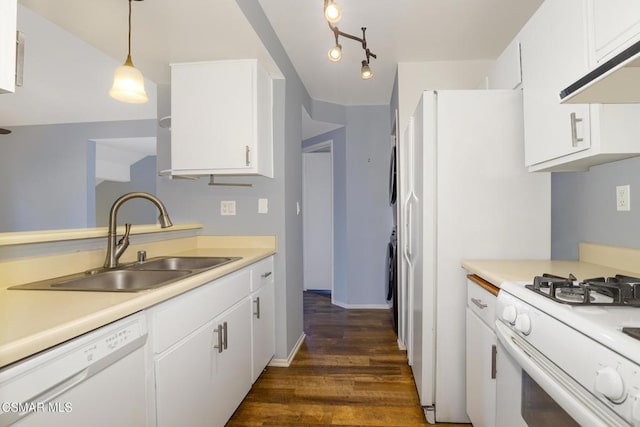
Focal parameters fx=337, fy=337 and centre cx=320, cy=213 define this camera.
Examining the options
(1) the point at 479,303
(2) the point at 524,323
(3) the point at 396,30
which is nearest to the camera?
(2) the point at 524,323

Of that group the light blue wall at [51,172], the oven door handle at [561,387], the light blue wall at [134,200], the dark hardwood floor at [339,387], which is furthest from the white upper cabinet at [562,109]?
the light blue wall at [134,200]

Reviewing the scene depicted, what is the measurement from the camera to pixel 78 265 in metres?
1.50

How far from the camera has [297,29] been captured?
2.28 metres

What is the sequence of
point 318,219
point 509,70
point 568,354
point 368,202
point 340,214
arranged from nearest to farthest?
1. point 568,354
2. point 509,70
3. point 368,202
4. point 340,214
5. point 318,219

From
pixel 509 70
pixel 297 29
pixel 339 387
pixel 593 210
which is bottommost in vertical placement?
pixel 339 387

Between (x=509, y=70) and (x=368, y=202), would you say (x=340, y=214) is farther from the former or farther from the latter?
(x=509, y=70)

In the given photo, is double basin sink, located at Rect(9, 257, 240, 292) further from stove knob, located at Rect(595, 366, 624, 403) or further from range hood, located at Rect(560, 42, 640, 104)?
range hood, located at Rect(560, 42, 640, 104)

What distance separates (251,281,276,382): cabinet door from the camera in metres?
2.06

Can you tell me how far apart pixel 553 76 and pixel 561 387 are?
1.19 metres

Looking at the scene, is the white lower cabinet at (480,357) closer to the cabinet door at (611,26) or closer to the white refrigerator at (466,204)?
the white refrigerator at (466,204)

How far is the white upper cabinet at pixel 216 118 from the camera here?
7.15 feet

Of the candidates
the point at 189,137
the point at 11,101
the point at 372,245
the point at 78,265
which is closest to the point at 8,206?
the point at 11,101

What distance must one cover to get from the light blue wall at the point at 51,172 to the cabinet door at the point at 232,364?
337 cm

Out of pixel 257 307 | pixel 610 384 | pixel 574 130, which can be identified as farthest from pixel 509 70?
pixel 257 307
